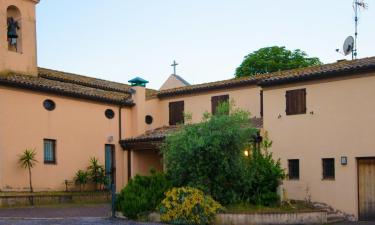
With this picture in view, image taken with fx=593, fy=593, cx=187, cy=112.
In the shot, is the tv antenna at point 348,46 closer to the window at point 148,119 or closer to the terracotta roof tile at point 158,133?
the terracotta roof tile at point 158,133

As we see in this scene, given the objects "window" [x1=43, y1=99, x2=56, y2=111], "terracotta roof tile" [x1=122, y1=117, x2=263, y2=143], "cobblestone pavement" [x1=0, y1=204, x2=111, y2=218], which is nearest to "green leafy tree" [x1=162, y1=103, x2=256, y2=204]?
"cobblestone pavement" [x1=0, y1=204, x2=111, y2=218]

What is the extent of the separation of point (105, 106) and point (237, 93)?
672 centimetres

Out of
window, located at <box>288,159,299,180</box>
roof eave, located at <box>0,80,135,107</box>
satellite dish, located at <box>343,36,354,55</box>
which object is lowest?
window, located at <box>288,159,299,180</box>

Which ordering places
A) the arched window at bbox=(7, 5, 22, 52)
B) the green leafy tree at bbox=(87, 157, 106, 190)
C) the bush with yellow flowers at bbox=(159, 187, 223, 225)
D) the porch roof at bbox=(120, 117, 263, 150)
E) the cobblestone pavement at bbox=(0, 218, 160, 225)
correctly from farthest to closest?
the green leafy tree at bbox=(87, 157, 106, 190), the porch roof at bbox=(120, 117, 263, 150), the arched window at bbox=(7, 5, 22, 52), the bush with yellow flowers at bbox=(159, 187, 223, 225), the cobblestone pavement at bbox=(0, 218, 160, 225)

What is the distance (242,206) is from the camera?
20219 millimetres

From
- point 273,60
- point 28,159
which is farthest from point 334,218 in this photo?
point 273,60

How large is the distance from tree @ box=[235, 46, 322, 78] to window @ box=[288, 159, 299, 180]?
24.7 metres

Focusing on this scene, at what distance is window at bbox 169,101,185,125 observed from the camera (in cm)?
3112

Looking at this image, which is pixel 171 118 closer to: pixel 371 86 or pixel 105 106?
pixel 105 106

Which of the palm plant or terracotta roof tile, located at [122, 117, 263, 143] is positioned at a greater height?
terracotta roof tile, located at [122, 117, 263, 143]

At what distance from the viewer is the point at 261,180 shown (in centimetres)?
2119

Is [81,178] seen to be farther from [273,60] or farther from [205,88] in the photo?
[273,60]

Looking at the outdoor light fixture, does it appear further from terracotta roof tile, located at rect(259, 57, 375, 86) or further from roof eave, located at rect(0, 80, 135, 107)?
roof eave, located at rect(0, 80, 135, 107)

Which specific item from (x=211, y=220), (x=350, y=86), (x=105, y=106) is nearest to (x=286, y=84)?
(x=350, y=86)
